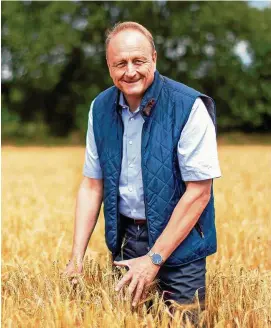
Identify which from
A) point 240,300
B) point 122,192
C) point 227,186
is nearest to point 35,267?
point 122,192

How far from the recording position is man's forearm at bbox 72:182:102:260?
3662mm

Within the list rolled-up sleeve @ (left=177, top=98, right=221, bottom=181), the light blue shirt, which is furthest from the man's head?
rolled-up sleeve @ (left=177, top=98, right=221, bottom=181)

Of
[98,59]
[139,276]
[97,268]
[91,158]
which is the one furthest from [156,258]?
[98,59]

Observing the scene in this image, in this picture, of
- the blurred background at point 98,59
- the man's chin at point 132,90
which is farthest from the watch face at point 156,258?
the blurred background at point 98,59

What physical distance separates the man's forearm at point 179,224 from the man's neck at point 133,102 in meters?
0.51

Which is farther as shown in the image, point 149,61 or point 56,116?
point 56,116

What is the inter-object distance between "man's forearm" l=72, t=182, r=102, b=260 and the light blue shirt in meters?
0.10

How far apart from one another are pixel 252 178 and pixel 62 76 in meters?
19.5

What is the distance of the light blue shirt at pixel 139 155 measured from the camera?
326 centimetres

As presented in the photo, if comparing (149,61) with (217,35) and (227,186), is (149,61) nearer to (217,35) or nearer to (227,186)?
(227,186)

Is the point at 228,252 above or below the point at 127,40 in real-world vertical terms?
below

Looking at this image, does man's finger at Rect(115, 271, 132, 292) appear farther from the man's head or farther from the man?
the man's head

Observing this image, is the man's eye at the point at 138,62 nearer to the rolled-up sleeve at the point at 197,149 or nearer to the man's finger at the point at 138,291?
the rolled-up sleeve at the point at 197,149

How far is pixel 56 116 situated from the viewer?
30.6m
